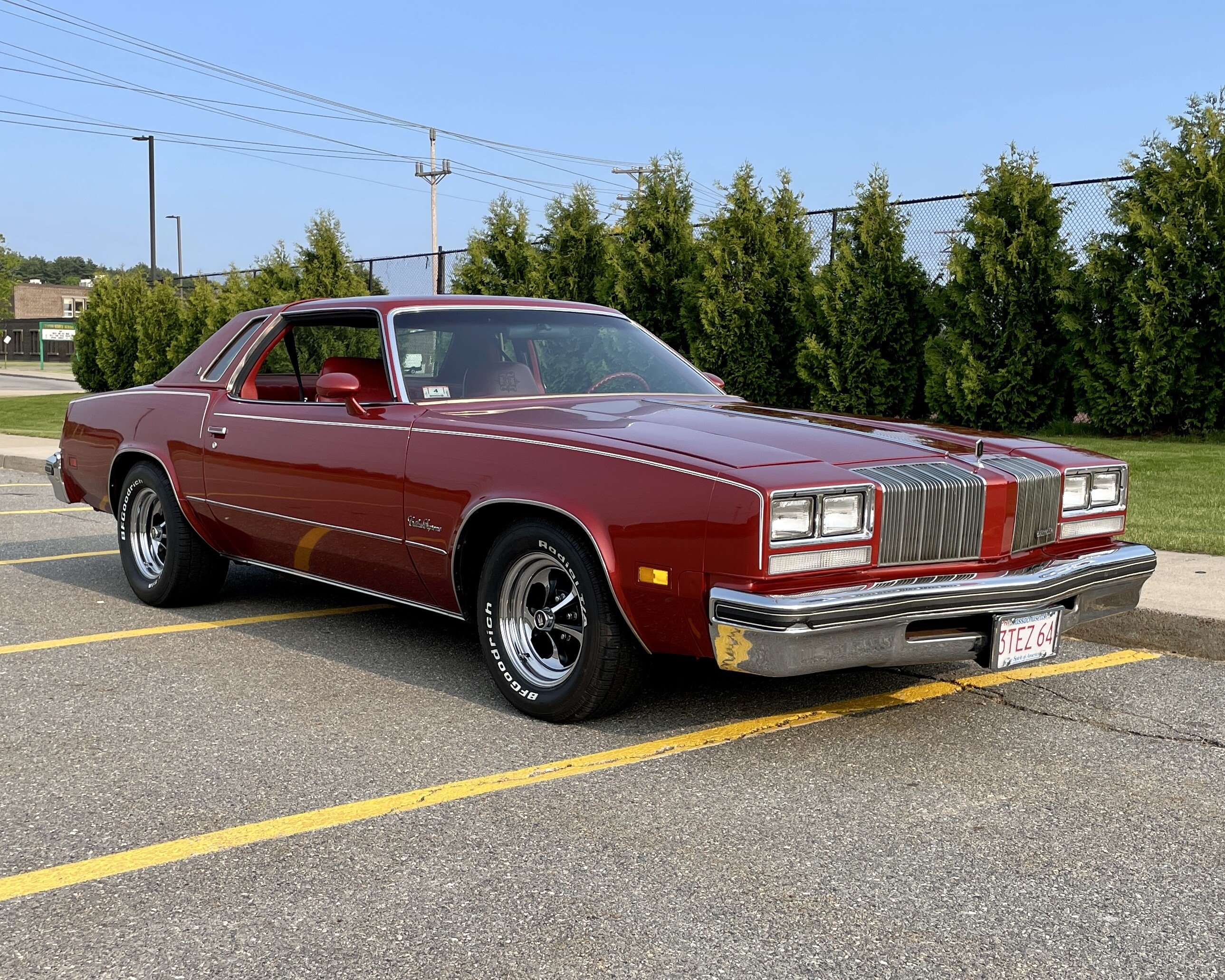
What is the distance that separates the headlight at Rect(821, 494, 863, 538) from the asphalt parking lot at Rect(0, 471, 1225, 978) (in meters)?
0.76

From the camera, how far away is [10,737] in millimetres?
4246

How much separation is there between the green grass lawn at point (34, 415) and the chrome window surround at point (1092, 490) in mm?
13049

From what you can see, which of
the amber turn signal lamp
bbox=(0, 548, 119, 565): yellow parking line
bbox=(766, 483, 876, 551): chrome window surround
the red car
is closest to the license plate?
the red car

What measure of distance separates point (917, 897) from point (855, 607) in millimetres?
1000

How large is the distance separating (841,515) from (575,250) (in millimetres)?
14030

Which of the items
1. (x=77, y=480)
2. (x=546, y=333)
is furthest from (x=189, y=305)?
(x=546, y=333)

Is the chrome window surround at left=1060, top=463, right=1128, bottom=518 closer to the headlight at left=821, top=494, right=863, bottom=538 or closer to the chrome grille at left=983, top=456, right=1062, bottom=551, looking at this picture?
the chrome grille at left=983, top=456, right=1062, bottom=551

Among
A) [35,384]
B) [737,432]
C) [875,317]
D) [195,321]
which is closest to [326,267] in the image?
[195,321]

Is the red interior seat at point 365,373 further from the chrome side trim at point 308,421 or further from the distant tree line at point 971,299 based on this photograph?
the distant tree line at point 971,299

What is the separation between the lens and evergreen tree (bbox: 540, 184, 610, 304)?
17359mm

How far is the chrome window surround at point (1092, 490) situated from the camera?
15.0 ft

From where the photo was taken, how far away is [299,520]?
17.7 ft

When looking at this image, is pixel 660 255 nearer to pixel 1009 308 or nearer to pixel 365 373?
pixel 1009 308

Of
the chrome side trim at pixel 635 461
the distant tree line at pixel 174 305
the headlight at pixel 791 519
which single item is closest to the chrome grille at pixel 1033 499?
the headlight at pixel 791 519
